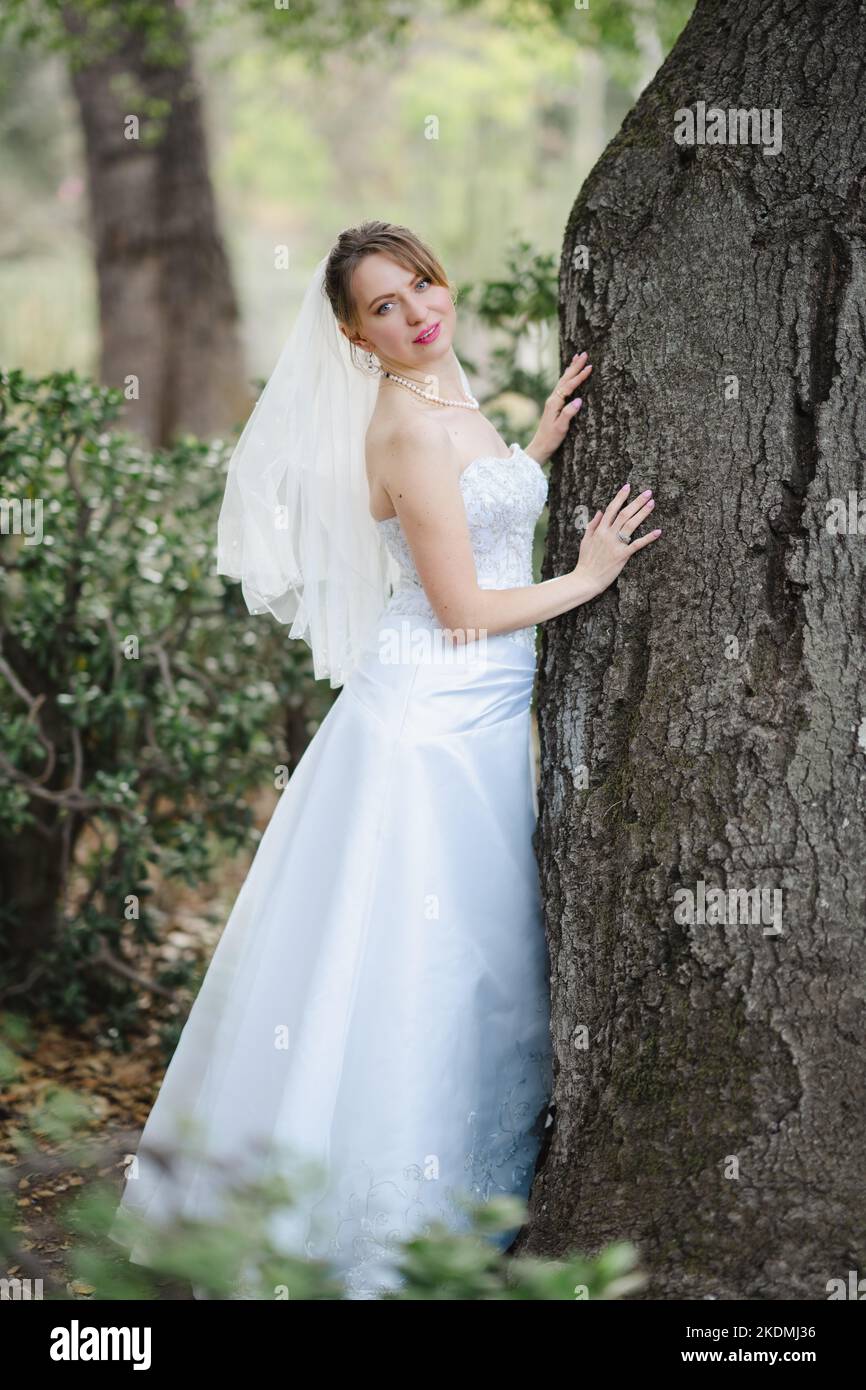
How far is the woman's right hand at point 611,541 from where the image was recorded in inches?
111

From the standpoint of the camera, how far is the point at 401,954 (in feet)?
9.68

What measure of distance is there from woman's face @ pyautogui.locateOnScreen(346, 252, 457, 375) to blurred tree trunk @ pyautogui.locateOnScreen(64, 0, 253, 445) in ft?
19.6

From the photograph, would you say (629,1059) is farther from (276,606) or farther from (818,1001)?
(276,606)

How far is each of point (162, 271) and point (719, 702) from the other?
749cm

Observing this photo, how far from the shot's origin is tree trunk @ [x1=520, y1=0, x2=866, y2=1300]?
2.43m

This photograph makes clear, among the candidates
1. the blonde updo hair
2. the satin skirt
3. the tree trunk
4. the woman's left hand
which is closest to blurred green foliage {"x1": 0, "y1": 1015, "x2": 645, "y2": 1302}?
the tree trunk

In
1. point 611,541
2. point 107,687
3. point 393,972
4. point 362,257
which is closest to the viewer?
point 611,541

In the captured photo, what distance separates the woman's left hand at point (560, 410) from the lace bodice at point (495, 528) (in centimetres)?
5

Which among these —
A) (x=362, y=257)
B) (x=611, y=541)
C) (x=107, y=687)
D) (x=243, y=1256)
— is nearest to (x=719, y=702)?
(x=611, y=541)

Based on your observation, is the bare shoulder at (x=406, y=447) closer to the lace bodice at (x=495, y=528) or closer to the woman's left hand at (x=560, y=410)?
the lace bodice at (x=495, y=528)

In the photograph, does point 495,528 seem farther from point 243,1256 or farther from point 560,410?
point 243,1256

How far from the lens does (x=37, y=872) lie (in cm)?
462

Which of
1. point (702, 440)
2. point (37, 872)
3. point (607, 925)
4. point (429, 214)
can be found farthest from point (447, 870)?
point (429, 214)


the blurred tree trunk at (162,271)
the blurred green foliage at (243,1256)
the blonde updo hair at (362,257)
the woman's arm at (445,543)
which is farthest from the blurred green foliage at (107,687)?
the blurred tree trunk at (162,271)
